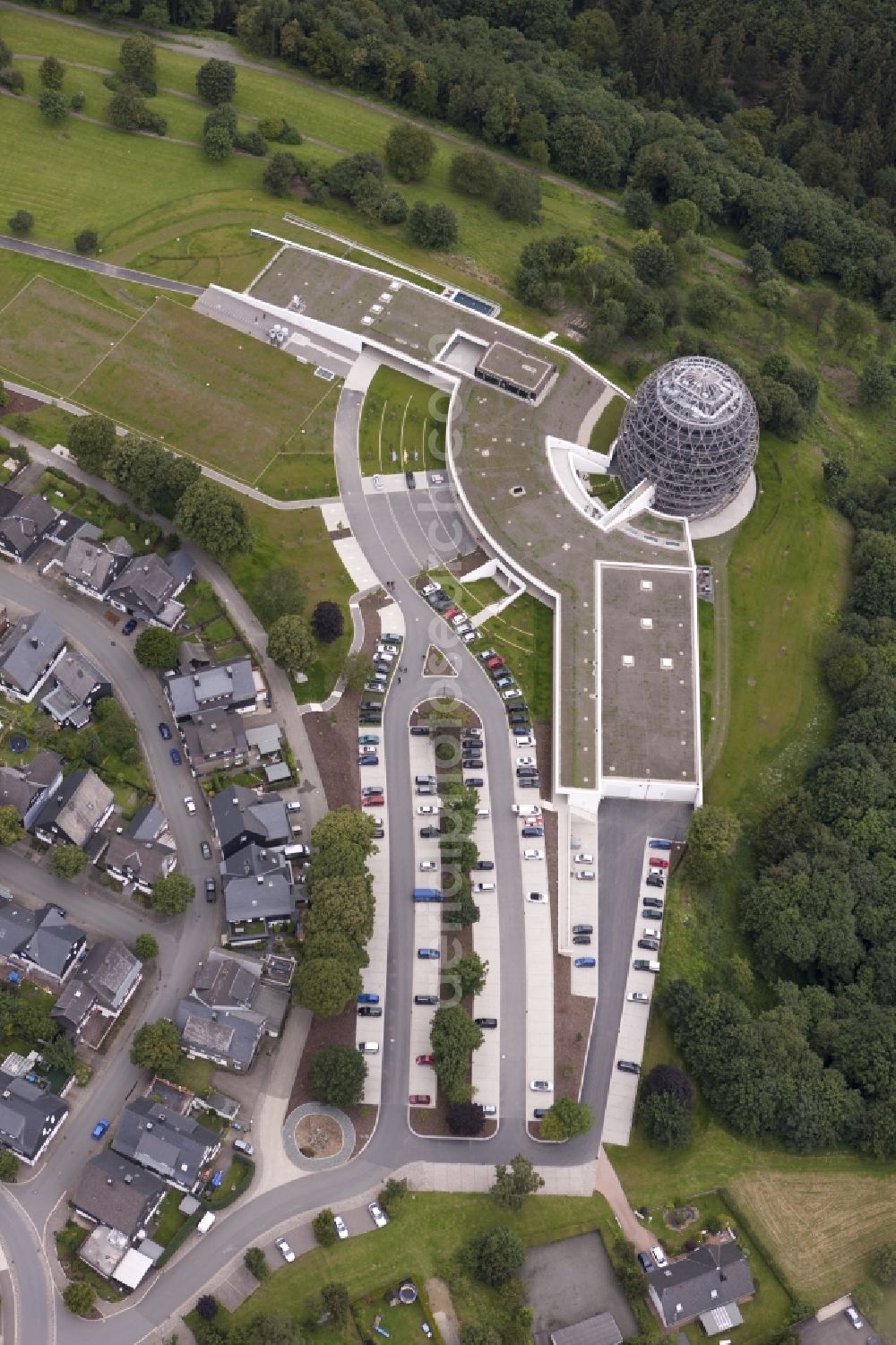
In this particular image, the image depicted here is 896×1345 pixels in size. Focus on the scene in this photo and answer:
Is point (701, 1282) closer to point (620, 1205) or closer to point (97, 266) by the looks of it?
point (620, 1205)

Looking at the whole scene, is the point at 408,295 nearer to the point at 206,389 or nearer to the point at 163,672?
the point at 206,389

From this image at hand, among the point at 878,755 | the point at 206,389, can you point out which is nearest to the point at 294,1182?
the point at 878,755

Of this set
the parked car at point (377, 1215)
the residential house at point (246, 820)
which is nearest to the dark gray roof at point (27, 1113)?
the residential house at point (246, 820)

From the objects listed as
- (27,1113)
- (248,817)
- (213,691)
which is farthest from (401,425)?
(27,1113)

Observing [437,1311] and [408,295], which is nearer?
[437,1311]

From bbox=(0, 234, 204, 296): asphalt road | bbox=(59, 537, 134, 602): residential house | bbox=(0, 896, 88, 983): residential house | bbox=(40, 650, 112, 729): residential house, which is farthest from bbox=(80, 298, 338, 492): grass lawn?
bbox=(0, 896, 88, 983): residential house

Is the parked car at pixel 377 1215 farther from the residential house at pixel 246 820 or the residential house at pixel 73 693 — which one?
the residential house at pixel 73 693
